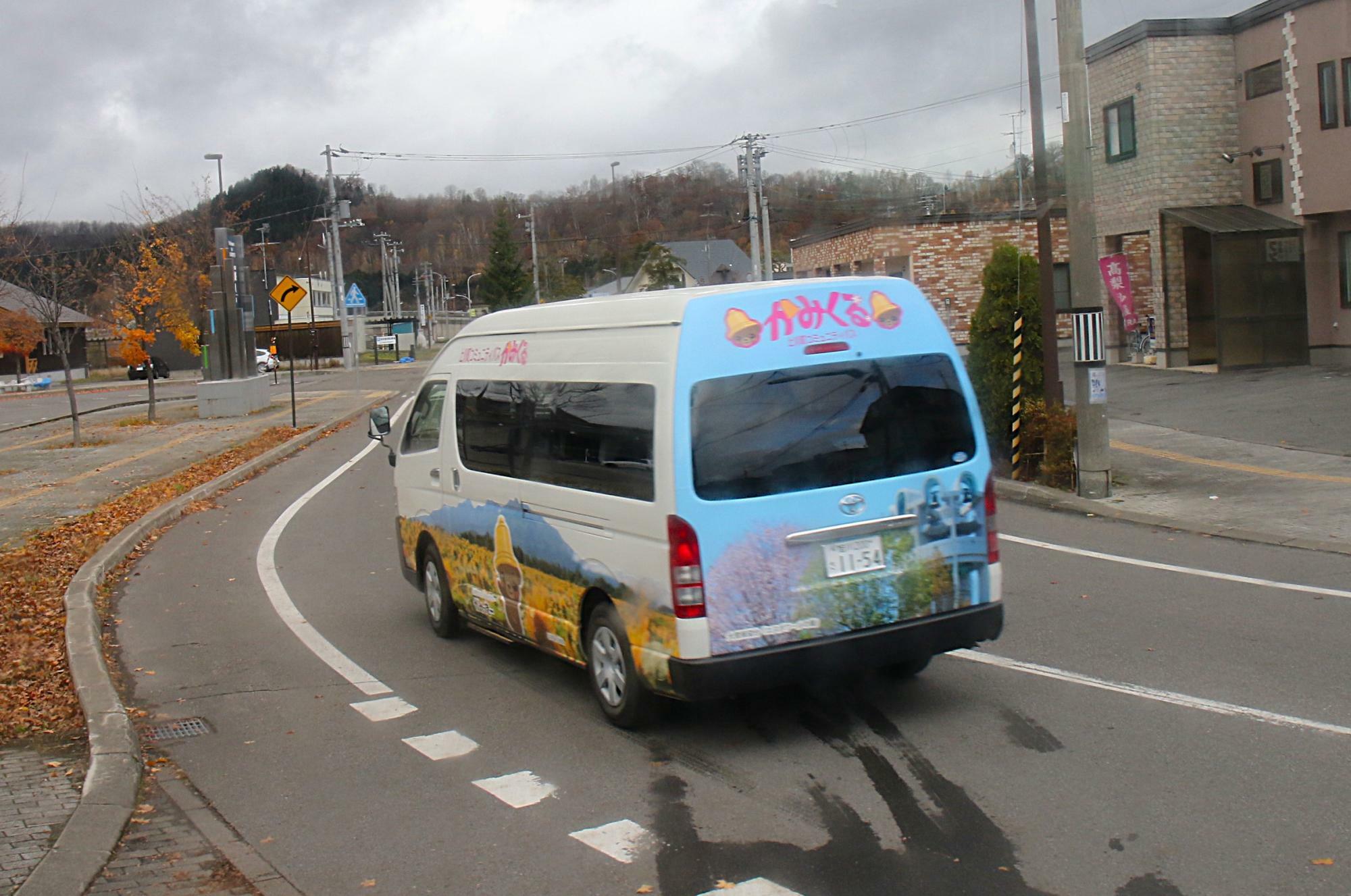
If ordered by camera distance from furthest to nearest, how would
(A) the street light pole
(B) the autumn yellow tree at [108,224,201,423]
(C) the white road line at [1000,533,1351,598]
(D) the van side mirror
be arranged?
(A) the street light pole < (B) the autumn yellow tree at [108,224,201,423] < (D) the van side mirror < (C) the white road line at [1000,533,1351,598]

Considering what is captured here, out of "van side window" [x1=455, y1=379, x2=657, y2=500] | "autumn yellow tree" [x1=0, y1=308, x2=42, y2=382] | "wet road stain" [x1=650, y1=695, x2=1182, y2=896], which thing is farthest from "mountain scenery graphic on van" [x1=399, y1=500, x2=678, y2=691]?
"autumn yellow tree" [x1=0, y1=308, x2=42, y2=382]

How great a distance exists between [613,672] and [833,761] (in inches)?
50.1

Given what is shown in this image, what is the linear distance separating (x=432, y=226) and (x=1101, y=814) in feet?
272

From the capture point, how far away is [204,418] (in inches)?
1257

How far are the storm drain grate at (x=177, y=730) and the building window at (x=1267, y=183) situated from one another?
28172 millimetres

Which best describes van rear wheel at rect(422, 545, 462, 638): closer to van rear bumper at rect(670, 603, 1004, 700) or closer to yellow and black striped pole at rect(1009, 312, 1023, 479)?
van rear bumper at rect(670, 603, 1004, 700)

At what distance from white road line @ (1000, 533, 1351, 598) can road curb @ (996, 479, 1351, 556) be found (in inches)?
54.1

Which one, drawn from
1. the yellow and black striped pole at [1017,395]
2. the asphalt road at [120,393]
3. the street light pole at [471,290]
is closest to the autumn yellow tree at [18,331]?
the asphalt road at [120,393]

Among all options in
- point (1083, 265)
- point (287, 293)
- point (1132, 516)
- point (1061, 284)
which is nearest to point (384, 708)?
point (1132, 516)

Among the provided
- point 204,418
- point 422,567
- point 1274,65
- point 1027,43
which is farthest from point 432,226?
point 422,567

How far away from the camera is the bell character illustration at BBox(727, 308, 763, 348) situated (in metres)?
6.08

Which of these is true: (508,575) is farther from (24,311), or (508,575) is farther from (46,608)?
(24,311)

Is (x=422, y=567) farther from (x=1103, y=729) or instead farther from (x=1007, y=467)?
(x=1007, y=467)

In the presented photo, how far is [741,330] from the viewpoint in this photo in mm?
6098
